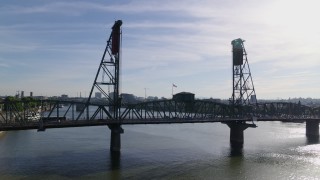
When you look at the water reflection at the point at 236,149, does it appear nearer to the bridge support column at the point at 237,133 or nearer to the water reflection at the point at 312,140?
the bridge support column at the point at 237,133

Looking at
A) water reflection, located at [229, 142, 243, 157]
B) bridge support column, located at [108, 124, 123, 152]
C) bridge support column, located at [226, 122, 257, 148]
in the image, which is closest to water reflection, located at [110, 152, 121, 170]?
bridge support column, located at [108, 124, 123, 152]

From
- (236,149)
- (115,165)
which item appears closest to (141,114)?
(236,149)

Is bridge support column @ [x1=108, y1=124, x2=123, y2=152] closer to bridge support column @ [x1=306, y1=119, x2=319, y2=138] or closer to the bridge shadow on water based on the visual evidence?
the bridge shadow on water

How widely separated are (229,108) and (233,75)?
10.8 metres

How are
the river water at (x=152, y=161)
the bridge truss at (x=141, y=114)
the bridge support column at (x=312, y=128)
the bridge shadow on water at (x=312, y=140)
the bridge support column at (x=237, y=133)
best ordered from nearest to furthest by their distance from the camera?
the river water at (x=152, y=161)
the bridge truss at (x=141, y=114)
the bridge support column at (x=237, y=133)
the bridge shadow on water at (x=312, y=140)
the bridge support column at (x=312, y=128)

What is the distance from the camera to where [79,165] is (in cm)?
6356

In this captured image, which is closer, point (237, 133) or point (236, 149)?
point (236, 149)

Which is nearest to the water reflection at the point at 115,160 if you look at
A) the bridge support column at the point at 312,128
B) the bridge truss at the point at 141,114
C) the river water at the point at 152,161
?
the river water at the point at 152,161

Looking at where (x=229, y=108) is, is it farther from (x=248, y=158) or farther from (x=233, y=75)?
(x=248, y=158)

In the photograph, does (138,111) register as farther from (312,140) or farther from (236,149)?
(312,140)

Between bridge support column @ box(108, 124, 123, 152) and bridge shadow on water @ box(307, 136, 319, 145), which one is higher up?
bridge support column @ box(108, 124, 123, 152)

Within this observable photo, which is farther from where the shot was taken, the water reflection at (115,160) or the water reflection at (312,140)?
the water reflection at (312,140)

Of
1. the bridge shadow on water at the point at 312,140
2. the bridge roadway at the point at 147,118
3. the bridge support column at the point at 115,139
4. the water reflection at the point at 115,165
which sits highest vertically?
the bridge roadway at the point at 147,118

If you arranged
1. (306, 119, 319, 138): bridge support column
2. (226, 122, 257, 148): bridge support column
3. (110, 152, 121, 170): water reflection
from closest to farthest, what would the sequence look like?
(110, 152, 121, 170): water reflection → (226, 122, 257, 148): bridge support column → (306, 119, 319, 138): bridge support column
